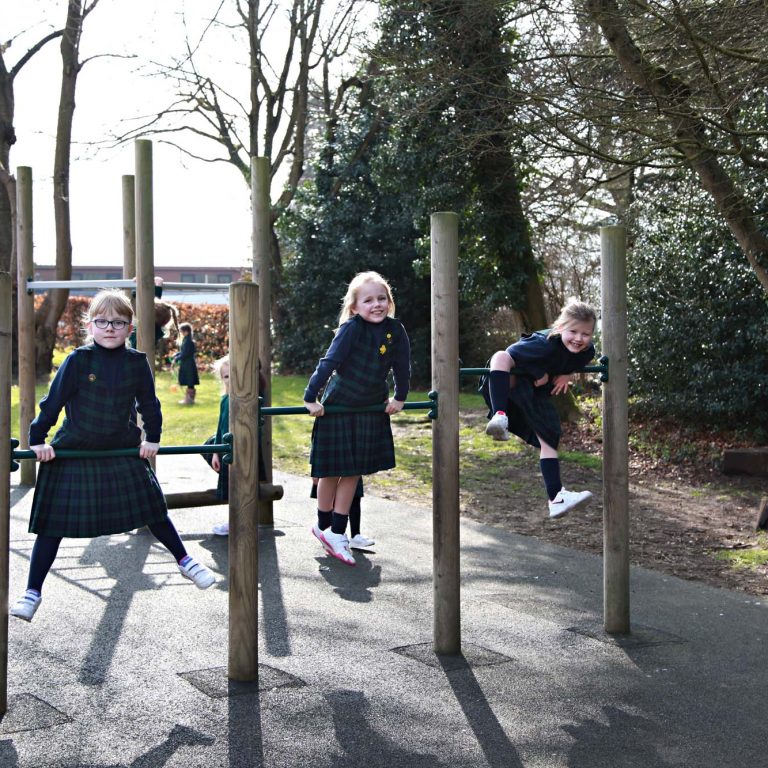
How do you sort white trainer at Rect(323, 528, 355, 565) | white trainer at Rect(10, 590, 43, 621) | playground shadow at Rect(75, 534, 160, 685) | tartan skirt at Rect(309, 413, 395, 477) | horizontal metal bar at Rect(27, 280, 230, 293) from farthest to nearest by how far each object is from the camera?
horizontal metal bar at Rect(27, 280, 230, 293) < white trainer at Rect(323, 528, 355, 565) < tartan skirt at Rect(309, 413, 395, 477) < playground shadow at Rect(75, 534, 160, 685) < white trainer at Rect(10, 590, 43, 621)

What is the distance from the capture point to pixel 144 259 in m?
6.68

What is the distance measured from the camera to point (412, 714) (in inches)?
143

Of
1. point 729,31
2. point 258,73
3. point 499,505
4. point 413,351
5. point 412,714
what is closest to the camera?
point 412,714

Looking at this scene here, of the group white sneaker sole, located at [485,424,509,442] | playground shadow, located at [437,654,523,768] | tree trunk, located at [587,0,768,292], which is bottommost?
playground shadow, located at [437,654,523,768]

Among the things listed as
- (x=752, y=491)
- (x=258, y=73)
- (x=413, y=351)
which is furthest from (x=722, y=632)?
(x=258, y=73)

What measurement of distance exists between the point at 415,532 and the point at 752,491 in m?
3.89

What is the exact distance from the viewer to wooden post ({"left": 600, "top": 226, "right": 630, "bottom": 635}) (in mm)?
4691

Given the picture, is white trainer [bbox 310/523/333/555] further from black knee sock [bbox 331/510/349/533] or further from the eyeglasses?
the eyeglasses

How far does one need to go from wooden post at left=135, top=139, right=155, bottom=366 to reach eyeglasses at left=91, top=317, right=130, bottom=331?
2478mm

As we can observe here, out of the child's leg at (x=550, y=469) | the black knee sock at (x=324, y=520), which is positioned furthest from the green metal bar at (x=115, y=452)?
the black knee sock at (x=324, y=520)

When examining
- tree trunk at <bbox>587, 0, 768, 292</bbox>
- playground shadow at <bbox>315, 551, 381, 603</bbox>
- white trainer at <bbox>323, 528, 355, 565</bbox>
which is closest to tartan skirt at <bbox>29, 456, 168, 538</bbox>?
playground shadow at <bbox>315, 551, 381, 603</bbox>

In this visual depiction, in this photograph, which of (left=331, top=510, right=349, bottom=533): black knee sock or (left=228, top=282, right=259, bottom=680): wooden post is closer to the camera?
(left=228, top=282, right=259, bottom=680): wooden post

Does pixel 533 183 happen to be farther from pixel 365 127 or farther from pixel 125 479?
pixel 125 479

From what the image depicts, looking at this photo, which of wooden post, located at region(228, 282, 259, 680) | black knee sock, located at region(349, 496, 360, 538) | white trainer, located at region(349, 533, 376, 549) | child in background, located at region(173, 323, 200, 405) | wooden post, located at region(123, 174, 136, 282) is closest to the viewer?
wooden post, located at region(228, 282, 259, 680)
